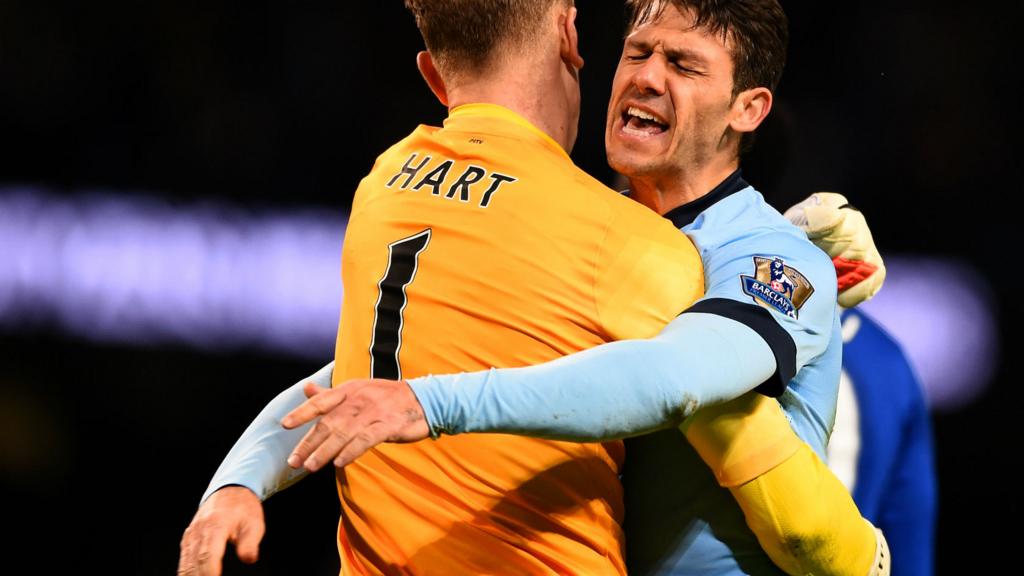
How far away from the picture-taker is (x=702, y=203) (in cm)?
231

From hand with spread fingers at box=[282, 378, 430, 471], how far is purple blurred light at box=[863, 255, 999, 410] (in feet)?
9.52

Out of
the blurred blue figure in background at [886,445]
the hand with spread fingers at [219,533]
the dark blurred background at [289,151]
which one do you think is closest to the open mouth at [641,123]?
the hand with spread fingers at [219,533]

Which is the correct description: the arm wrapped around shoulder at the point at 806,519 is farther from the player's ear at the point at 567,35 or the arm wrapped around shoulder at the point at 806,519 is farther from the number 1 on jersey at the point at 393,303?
the player's ear at the point at 567,35

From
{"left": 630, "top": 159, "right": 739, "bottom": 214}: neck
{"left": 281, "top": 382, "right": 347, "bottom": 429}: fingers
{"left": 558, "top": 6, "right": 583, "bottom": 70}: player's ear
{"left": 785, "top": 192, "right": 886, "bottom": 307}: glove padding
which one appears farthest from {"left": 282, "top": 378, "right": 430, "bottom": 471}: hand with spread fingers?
{"left": 785, "top": 192, "right": 886, "bottom": 307}: glove padding

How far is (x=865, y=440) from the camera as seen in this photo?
125 inches

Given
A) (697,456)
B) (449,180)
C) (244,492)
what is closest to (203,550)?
(244,492)

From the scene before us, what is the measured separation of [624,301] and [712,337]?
0.15 metres

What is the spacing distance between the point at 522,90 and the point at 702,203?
39cm

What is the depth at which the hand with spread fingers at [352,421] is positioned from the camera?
1.53m

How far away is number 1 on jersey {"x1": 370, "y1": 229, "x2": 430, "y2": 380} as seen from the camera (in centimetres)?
195

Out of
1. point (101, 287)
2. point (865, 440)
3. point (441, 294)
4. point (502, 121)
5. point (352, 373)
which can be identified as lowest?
point (101, 287)

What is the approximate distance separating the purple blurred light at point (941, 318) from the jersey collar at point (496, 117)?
2396 mm

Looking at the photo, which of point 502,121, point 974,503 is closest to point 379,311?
point 502,121

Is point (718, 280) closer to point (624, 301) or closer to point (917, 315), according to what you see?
point (624, 301)
